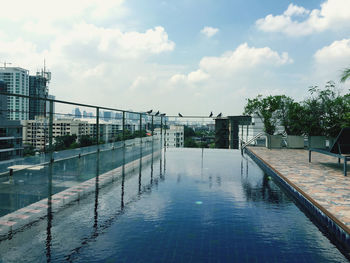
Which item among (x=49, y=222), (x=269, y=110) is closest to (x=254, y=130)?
(x=269, y=110)

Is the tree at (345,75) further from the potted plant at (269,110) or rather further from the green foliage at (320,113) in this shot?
the potted plant at (269,110)

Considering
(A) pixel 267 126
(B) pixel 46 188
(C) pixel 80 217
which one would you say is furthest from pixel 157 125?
(C) pixel 80 217

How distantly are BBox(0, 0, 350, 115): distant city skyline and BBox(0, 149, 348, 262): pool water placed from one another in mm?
5806

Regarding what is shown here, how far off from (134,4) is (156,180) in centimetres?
819

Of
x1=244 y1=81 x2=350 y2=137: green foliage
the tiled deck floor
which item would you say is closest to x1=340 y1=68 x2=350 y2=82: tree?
x1=244 y1=81 x2=350 y2=137: green foliage

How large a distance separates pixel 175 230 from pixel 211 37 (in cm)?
1258

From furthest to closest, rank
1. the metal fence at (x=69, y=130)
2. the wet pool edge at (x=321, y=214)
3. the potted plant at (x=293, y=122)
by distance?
the potted plant at (x=293, y=122) < the metal fence at (x=69, y=130) < the wet pool edge at (x=321, y=214)

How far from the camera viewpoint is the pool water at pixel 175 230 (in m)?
2.13

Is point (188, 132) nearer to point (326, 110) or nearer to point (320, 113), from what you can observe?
point (320, 113)

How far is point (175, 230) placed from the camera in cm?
265

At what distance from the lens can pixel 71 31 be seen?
1152 centimetres

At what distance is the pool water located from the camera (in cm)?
213

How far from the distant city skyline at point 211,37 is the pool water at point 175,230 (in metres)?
5.81

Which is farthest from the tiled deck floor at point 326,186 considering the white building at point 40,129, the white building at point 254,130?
the white building at point 254,130
